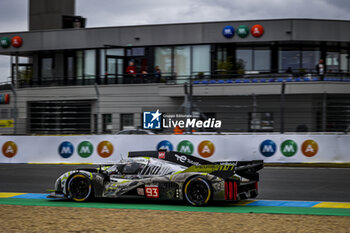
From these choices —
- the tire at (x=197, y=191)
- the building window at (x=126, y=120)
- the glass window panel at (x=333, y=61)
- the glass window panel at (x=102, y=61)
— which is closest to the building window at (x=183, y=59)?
the glass window panel at (x=102, y=61)

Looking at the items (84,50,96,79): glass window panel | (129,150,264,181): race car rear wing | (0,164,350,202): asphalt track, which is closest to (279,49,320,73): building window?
(84,50,96,79): glass window panel

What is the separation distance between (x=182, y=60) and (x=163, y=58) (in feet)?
4.16

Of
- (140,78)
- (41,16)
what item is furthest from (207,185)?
(41,16)

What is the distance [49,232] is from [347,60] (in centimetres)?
2861

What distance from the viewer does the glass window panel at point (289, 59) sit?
31638 mm

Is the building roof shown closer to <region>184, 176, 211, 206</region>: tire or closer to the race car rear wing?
the race car rear wing

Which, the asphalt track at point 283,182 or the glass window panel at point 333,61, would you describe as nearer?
the asphalt track at point 283,182

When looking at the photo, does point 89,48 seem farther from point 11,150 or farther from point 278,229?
point 278,229

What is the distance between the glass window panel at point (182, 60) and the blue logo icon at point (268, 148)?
16824mm

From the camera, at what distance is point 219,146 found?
1656 cm

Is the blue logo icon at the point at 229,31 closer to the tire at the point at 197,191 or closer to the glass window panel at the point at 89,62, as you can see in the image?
the glass window panel at the point at 89,62

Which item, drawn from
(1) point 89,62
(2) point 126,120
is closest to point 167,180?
(2) point 126,120

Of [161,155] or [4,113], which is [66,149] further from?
[161,155]

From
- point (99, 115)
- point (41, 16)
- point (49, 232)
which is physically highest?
point (41, 16)
